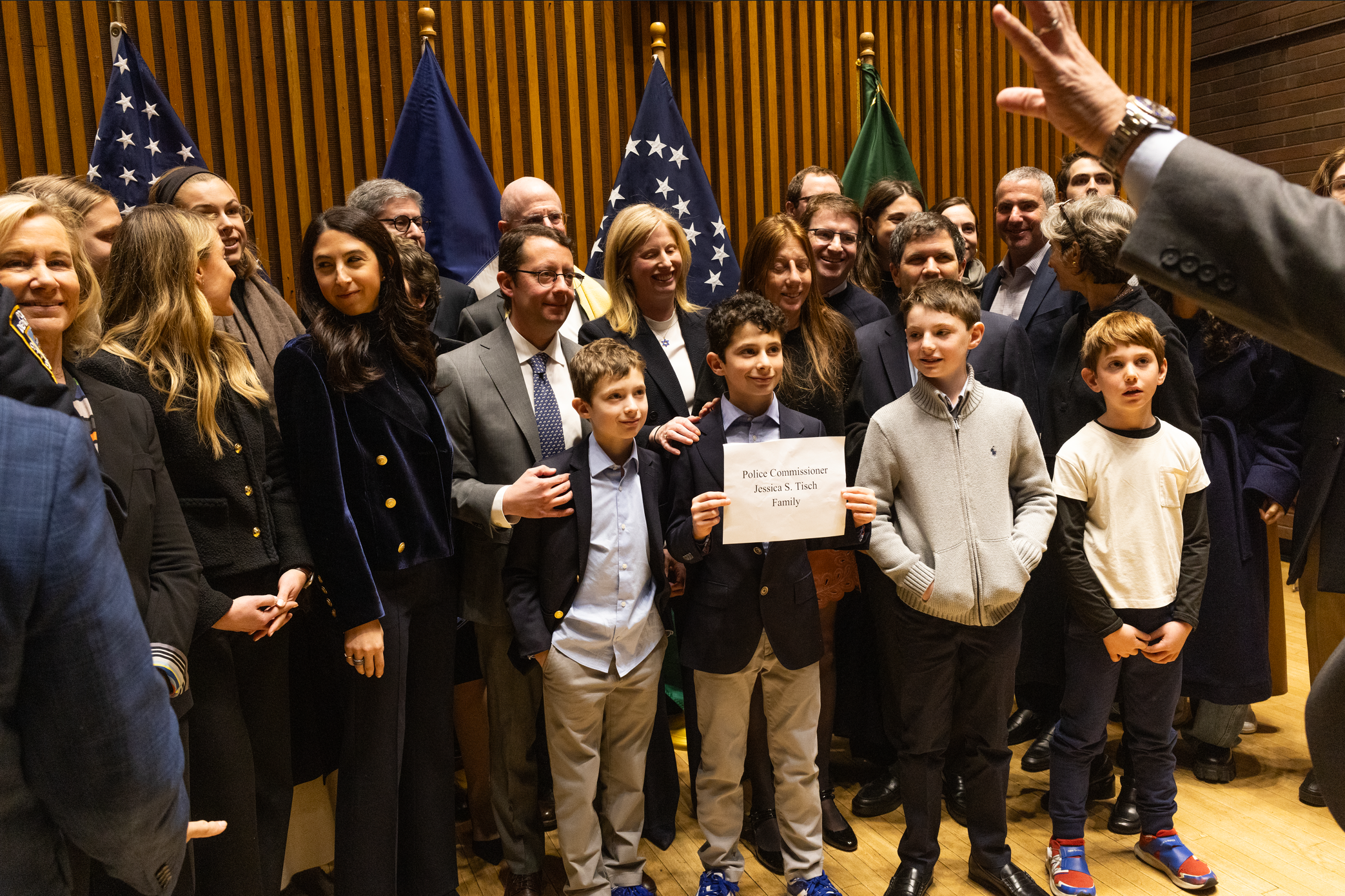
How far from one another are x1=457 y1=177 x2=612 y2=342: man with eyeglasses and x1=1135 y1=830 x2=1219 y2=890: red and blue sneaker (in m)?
2.21

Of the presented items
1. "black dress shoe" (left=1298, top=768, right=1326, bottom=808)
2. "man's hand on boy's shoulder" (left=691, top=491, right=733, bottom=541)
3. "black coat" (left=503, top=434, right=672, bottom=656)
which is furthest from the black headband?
"black dress shoe" (left=1298, top=768, right=1326, bottom=808)

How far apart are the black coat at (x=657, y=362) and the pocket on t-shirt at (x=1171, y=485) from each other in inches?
49.7

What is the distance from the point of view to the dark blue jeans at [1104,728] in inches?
101

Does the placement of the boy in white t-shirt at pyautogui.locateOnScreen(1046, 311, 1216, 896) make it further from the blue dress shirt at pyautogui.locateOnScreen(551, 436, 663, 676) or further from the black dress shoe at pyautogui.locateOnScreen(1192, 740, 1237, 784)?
the blue dress shirt at pyautogui.locateOnScreen(551, 436, 663, 676)

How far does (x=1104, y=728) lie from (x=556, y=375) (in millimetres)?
1786

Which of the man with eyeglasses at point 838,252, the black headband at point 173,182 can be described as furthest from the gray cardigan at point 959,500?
the black headband at point 173,182

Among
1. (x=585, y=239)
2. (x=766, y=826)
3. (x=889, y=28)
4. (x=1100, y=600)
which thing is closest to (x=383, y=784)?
(x=766, y=826)

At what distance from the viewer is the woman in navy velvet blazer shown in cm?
212

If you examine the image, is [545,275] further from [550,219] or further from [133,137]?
[133,137]

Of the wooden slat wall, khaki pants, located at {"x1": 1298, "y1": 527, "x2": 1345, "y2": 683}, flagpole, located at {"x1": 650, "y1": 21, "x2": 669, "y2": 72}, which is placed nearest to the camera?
khaki pants, located at {"x1": 1298, "y1": 527, "x2": 1345, "y2": 683}

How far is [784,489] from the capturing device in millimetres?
2293

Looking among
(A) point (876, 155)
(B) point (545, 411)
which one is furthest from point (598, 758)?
(A) point (876, 155)

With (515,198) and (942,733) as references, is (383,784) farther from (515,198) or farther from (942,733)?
(515,198)

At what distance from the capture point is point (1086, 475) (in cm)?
256
